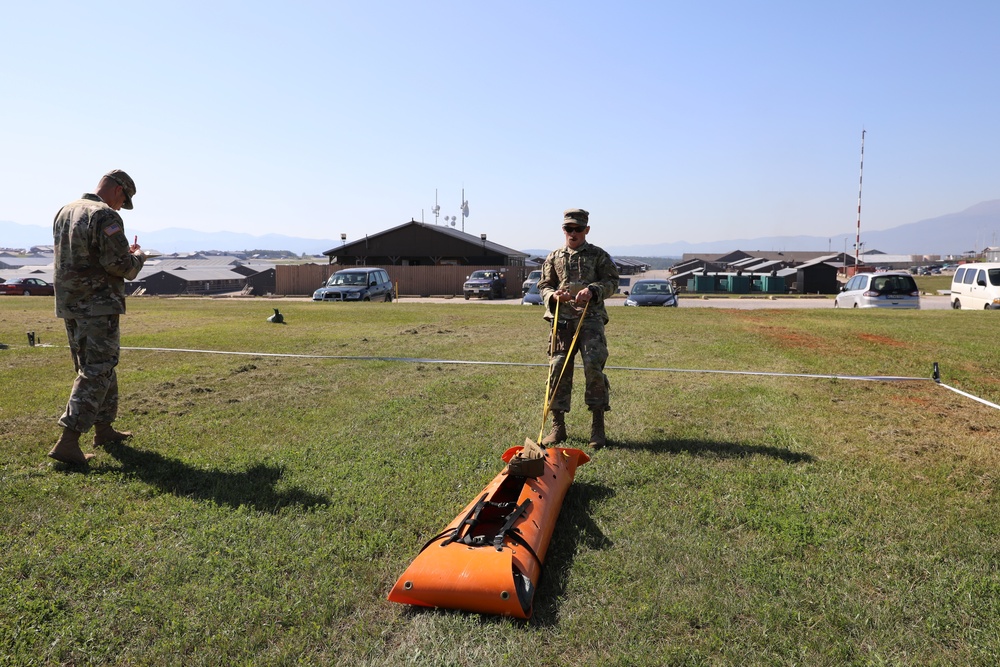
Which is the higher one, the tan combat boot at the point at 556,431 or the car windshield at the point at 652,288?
the car windshield at the point at 652,288

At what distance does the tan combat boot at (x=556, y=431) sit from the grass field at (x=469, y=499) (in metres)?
0.22

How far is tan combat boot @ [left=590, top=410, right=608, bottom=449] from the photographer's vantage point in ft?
18.3

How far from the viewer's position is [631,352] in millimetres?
11508

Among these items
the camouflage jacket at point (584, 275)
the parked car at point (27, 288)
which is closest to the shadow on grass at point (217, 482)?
the camouflage jacket at point (584, 275)

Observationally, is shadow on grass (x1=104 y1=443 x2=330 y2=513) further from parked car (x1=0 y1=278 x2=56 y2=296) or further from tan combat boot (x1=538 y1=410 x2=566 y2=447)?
parked car (x1=0 y1=278 x2=56 y2=296)

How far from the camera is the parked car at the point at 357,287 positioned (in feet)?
90.5

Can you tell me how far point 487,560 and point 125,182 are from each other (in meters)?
4.40

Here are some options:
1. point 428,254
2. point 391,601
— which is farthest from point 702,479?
point 428,254

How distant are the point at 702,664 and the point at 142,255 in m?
5.09

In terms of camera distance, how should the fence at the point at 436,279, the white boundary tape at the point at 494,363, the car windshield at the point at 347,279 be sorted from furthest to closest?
the fence at the point at 436,279, the car windshield at the point at 347,279, the white boundary tape at the point at 494,363

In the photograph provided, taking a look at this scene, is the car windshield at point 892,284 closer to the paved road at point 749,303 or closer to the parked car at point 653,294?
the paved road at point 749,303

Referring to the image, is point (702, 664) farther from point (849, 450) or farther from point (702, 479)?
point (849, 450)

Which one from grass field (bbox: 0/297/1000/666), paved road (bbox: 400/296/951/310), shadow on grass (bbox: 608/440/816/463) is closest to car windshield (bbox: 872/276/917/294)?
paved road (bbox: 400/296/951/310)

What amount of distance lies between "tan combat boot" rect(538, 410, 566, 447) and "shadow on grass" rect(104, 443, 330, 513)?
7.28 feet
